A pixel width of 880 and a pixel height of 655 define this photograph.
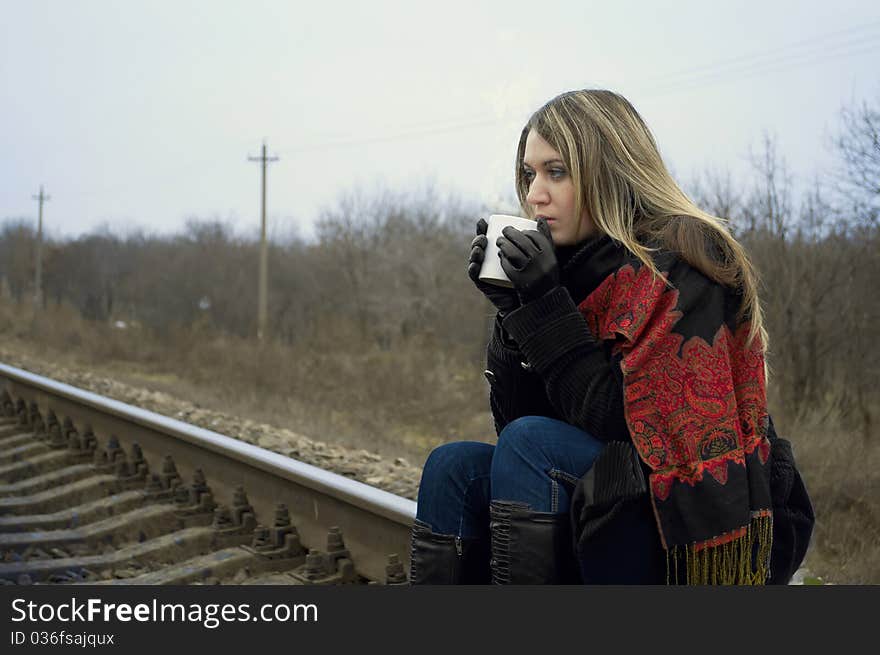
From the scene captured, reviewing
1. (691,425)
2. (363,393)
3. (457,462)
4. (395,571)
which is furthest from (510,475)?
(363,393)

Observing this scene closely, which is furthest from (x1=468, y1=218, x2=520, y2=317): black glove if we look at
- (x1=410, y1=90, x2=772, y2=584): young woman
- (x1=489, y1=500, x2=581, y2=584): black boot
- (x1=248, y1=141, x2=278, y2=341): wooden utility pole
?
(x1=248, y1=141, x2=278, y2=341): wooden utility pole

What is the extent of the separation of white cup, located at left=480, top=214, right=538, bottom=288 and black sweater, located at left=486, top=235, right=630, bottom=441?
9 centimetres

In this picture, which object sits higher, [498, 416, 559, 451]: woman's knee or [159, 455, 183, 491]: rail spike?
[498, 416, 559, 451]: woman's knee

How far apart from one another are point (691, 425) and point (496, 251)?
583 millimetres

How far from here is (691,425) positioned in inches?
73.5

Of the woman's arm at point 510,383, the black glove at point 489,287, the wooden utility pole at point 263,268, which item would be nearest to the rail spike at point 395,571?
the woman's arm at point 510,383

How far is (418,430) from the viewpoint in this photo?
36.9 feet

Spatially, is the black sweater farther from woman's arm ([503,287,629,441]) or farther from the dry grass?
the dry grass

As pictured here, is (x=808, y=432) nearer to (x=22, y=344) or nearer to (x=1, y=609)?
(x=1, y=609)

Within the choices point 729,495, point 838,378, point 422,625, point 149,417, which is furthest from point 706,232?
point 838,378

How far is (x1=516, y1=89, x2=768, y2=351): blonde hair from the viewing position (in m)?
2.02

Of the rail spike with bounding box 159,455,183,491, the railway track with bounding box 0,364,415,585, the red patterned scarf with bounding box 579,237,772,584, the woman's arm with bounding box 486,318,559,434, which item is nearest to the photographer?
the red patterned scarf with bounding box 579,237,772,584

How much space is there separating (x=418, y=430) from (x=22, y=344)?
36.5ft

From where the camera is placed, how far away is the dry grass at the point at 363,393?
5.58m
